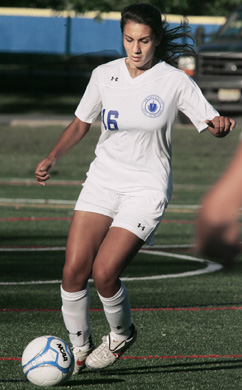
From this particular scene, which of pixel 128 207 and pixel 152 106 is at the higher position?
pixel 152 106

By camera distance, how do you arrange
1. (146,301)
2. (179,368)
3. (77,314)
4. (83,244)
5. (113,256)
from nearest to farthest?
(113,256) < (83,244) < (77,314) < (179,368) < (146,301)

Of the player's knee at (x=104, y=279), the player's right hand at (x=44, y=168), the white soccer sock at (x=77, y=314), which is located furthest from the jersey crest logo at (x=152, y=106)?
the white soccer sock at (x=77, y=314)

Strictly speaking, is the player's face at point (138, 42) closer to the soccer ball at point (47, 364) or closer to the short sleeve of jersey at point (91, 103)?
the short sleeve of jersey at point (91, 103)

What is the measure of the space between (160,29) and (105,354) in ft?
6.72

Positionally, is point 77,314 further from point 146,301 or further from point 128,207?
point 146,301

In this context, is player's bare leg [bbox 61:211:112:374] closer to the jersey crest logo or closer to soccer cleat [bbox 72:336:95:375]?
soccer cleat [bbox 72:336:95:375]

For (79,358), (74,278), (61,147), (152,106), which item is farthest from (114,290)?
(152,106)

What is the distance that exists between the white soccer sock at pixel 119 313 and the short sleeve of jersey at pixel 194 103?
117cm

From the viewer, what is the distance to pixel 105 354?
5.59 metres

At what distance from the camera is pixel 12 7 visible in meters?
42.2

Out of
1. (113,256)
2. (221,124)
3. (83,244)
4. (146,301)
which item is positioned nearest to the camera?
(221,124)

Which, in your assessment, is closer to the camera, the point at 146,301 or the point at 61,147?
the point at 61,147

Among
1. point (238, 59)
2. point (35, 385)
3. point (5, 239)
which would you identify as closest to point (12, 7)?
point (238, 59)

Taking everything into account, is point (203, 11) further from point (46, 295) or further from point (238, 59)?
point (46, 295)
